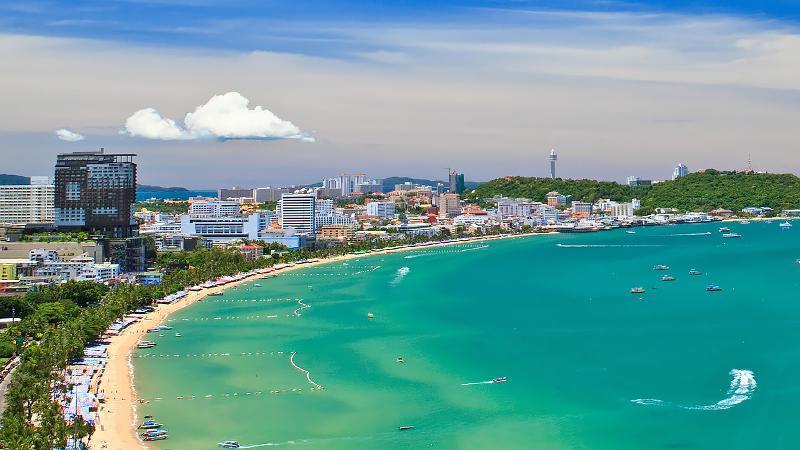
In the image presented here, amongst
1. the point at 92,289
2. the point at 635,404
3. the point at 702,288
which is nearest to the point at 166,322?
the point at 92,289

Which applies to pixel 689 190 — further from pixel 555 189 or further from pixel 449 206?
pixel 449 206

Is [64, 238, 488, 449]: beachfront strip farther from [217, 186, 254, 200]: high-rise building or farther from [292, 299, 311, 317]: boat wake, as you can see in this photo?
[217, 186, 254, 200]: high-rise building

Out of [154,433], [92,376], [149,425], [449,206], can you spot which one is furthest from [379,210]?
[154,433]

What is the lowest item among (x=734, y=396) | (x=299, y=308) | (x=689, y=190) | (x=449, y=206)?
(x=734, y=396)

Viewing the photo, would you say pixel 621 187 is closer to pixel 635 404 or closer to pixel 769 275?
pixel 769 275

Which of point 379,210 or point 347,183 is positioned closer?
point 379,210

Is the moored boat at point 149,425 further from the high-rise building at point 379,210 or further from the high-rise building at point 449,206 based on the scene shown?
the high-rise building at point 449,206

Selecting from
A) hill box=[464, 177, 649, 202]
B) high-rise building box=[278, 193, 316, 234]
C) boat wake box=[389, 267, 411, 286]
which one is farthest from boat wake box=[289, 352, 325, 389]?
hill box=[464, 177, 649, 202]

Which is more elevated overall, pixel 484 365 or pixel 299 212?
pixel 299 212
